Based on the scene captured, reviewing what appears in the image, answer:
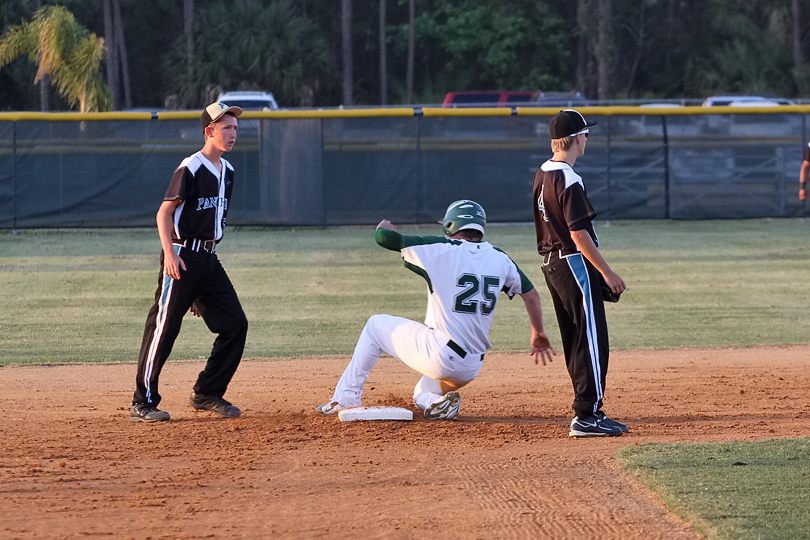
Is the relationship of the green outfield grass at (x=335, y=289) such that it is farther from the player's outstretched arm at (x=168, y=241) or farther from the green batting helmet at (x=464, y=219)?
the green batting helmet at (x=464, y=219)

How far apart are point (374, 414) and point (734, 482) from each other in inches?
84.8

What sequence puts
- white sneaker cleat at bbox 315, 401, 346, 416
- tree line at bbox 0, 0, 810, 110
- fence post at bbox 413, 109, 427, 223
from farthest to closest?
1. tree line at bbox 0, 0, 810, 110
2. fence post at bbox 413, 109, 427, 223
3. white sneaker cleat at bbox 315, 401, 346, 416

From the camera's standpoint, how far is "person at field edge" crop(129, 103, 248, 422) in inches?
229

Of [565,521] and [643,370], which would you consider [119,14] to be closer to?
[643,370]

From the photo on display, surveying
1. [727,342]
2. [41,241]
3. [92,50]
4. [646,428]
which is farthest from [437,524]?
[92,50]

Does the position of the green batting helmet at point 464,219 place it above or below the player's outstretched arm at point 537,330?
above

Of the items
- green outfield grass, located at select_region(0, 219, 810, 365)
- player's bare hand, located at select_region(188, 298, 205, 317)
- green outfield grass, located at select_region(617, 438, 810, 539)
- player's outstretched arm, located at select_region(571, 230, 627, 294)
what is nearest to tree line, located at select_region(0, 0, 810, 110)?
green outfield grass, located at select_region(0, 219, 810, 365)

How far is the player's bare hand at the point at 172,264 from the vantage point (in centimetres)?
572

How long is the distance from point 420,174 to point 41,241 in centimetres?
627

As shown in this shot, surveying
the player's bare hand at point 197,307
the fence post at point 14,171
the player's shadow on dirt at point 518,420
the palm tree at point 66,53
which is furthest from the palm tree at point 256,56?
the player's shadow on dirt at point 518,420

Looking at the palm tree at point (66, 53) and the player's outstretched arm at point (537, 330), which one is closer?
the player's outstretched arm at point (537, 330)

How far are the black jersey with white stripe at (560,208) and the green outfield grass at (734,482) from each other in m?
1.19

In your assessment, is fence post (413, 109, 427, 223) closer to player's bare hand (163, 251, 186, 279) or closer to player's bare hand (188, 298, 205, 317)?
player's bare hand (188, 298, 205, 317)

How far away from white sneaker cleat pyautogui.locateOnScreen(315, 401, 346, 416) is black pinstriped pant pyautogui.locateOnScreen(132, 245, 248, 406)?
61cm
